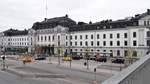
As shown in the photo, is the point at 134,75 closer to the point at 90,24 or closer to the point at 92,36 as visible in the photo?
the point at 92,36

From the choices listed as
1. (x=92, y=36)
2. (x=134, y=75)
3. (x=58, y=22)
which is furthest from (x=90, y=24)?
(x=134, y=75)

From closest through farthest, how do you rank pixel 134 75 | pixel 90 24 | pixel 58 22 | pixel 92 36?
pixel 134 75, pixel 92 36, pixel 90 24, pixel 58 22

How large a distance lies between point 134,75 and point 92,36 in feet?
302

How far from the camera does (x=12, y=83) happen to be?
39.7 metres

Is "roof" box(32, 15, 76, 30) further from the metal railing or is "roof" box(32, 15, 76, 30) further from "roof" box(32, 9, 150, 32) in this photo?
the metal railing

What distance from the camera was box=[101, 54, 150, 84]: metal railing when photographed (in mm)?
5445

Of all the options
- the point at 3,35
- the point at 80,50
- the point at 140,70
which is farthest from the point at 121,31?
the point at 3,35

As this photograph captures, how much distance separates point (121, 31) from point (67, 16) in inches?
1471

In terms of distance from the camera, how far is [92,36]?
9838 centimetres

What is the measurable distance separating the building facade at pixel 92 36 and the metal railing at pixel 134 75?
195ft

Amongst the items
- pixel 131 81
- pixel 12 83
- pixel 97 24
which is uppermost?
pixel 97 24

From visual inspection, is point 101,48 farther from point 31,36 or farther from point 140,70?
point 140,70

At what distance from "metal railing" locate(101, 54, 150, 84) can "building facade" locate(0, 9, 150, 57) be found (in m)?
59.5

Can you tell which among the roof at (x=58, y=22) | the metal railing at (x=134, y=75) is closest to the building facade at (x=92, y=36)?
the roof at (x=58, y=22)
